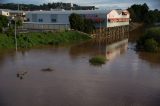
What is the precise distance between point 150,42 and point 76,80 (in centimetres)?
576

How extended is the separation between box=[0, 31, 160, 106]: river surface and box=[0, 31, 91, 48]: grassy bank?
92 centimetres

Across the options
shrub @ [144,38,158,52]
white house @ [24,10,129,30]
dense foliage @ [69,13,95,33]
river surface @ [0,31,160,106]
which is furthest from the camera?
white house @ [24,10,129,30]

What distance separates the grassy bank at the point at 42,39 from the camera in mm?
11945

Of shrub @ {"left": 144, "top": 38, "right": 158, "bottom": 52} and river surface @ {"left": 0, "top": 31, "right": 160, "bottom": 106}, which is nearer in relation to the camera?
river surface @ {"left": 0, "top": 31, "right": 160, "bottom": 106}

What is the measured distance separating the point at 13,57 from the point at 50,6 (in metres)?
19.1

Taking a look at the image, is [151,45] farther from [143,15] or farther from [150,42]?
[143,15]

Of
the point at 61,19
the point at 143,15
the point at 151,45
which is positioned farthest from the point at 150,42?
the point at 143,15

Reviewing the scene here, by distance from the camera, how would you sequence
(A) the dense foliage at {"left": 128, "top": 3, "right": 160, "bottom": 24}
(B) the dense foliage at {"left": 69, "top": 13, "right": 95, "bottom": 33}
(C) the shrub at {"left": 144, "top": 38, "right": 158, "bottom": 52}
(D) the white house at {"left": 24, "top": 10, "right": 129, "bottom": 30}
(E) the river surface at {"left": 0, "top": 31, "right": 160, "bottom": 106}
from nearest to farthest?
(E) the river surface at {"left": 0, "top": 31, "right": 160, "bottom": 106} < (C) the shrub at {"left": 144, "top": 38, "right": 158, "bottom": 52} < (B) the dense foliage at {"left": 69, "top": 13, "right": 95, "bottom": 33} < (D) the white house at {"left": 24, "top": 10, "right": 129, "bottom": 30} < (A) the dense foliage at {"left": 128, "top": 3, "right": 160, "bottom": 24}

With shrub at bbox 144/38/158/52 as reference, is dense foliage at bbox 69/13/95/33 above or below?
above

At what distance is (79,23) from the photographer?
627 inches

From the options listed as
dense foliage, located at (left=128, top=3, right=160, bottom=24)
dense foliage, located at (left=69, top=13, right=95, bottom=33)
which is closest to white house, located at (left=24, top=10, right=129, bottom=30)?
dense foliage, located at (left=69, top=13, right=95, bottom=33)

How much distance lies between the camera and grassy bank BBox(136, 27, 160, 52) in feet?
39.2

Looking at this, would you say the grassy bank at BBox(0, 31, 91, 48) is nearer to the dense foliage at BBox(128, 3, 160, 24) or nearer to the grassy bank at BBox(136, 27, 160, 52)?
the grassy bank at BBox(136, 27, 160, 52)

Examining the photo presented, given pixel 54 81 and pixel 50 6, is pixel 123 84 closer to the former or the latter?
pixel 54 81
